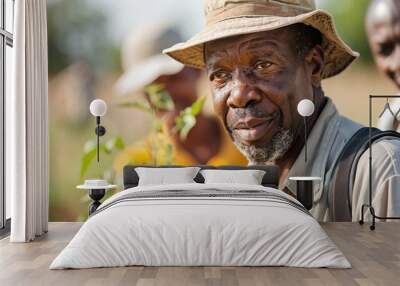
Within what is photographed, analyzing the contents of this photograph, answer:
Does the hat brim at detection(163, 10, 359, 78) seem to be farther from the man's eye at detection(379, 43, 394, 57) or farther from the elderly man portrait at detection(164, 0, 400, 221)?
the man's eye at detection(379, 43, 394, 57)

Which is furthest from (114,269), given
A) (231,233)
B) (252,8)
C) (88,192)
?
(252,8)

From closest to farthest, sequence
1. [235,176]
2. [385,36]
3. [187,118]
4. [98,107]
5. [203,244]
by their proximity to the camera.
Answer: [203,244] < [235,176] < [98,107] < [385,36] < [187,118]

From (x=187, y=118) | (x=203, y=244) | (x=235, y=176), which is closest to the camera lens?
(x=203, y=244)

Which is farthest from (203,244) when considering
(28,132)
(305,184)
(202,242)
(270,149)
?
(270,149)

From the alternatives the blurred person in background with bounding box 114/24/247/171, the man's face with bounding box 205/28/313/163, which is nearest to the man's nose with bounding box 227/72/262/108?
the man's face with bounding box 205/28/313/163

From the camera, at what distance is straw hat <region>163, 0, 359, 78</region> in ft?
22.9

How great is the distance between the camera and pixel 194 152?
24.4ft

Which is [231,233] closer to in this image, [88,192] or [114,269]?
[114,269]

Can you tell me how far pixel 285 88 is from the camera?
713 centimetres

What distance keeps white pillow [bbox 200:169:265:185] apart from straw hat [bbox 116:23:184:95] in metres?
1.44

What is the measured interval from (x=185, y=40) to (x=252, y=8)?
91 cm

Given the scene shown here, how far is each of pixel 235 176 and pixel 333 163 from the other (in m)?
1.22

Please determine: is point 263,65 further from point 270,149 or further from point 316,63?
point 270,149

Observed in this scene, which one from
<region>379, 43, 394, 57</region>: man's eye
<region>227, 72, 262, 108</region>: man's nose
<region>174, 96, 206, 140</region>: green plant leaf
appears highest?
<region>379, 43, 394, 57</region>: man's eye
